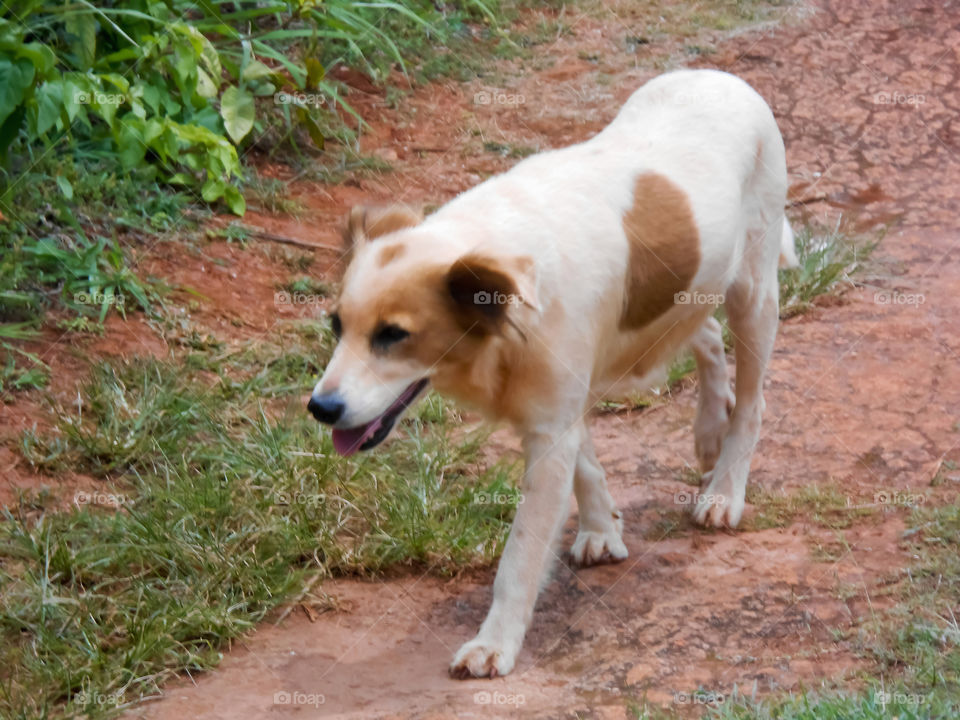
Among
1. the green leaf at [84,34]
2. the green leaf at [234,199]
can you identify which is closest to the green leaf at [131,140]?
the green leaf at [84,34]

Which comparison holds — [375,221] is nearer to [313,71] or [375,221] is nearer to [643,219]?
[643,219]

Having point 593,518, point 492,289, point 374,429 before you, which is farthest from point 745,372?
point 374,429

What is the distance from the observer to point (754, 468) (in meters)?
4.90

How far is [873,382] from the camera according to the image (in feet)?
17.5

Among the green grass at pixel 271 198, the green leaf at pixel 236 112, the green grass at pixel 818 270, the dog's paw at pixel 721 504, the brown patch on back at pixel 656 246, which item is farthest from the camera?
the green grass at pixel 271 198

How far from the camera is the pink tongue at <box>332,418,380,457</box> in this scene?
3.36 m

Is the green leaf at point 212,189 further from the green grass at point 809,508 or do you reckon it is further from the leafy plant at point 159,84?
the green grass at point 809,508

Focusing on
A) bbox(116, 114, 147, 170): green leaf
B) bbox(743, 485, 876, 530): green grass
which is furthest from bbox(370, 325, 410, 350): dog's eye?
bbox(116, 114, 147, 170): green leaf

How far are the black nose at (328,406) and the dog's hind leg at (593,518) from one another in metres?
1.25

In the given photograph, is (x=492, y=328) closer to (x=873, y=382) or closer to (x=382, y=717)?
(x=382, y=717)

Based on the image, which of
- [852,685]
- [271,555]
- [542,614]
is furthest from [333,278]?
[852,685]

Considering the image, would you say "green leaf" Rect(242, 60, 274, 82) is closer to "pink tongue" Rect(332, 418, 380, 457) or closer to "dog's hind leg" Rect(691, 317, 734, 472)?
"dog's hind leg" Rect(691, 317, 734, 472)

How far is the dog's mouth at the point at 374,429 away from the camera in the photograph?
336 centimetres

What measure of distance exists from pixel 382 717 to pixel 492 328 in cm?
112
